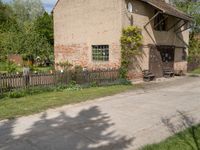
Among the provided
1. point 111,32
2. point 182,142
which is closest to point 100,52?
point 111,32

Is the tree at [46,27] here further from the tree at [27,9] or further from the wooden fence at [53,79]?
the wooden fence at [53,79]

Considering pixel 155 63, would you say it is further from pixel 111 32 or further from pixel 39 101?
pixel 39 101

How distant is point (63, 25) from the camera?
20.7m

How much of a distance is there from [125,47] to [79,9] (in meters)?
5.00

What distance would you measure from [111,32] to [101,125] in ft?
35.2

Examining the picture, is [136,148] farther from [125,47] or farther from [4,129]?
[125,47]

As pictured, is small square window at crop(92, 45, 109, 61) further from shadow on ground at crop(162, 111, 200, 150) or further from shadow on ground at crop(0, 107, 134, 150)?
shadow on ground at crop(0, 107, 134, 150)

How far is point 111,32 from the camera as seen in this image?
56.7 feet

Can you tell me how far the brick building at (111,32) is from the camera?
17.2 metres

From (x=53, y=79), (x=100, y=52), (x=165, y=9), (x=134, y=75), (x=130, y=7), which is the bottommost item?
(x=53, y=79)

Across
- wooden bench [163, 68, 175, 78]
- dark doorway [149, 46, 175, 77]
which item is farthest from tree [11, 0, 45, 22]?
wooden bench [163, 68, 175, 78]

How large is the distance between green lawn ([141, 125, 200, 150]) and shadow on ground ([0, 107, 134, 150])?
0.74m

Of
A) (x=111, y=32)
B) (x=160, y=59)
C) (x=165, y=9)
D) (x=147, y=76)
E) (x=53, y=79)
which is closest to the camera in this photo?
(x=53, y=79)

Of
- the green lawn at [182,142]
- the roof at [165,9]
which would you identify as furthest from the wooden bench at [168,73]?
the green lawn at [182,142]
